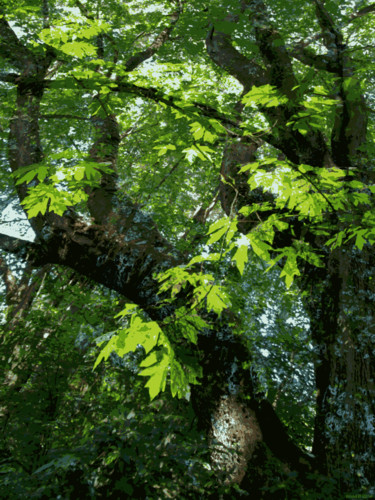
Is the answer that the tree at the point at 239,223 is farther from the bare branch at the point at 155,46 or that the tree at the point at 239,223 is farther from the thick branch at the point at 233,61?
the bare branch at the point at 155,46

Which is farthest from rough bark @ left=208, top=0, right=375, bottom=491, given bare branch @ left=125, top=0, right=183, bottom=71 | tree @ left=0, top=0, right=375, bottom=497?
bare branch @ left=125, top=0, right=183, bottom=71

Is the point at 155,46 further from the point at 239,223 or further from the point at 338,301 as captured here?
the point at 338,301

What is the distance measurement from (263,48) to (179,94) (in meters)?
2.38

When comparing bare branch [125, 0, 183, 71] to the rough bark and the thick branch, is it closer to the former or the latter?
the thick branch

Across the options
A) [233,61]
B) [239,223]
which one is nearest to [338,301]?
[239,223]

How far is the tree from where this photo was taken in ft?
8.23

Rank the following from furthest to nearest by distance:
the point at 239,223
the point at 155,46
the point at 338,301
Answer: the point at 155,46 → the point at 239,223 → the point at 338,301

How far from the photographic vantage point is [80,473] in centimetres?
221

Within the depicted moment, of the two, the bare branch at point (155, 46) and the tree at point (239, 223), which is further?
the bare branch at point (155, 46)

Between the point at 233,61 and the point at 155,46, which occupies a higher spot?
the point at 155,46

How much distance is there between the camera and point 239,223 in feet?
15.6

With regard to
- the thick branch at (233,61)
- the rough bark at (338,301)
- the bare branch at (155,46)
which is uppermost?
the bare branch at (155,46)

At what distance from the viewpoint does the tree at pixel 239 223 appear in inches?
98.8

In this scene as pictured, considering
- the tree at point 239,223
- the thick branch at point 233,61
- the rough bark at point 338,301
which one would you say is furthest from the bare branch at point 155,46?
the rough bark at point 338,301
